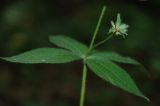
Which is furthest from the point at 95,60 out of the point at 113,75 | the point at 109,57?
the point at 109,57

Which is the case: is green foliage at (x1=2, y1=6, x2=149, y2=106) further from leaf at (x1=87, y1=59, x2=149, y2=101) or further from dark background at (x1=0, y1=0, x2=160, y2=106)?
dark background at (x1=0, y1=0, x2=160, y2=106)

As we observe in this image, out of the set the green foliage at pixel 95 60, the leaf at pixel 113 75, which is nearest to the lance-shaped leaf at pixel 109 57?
the green foliage at pixel 95 60

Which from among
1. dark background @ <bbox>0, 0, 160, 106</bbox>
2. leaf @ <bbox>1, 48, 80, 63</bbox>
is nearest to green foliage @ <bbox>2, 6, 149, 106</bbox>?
leaf @ <bbox>1, 48, 80, 63</bbox>

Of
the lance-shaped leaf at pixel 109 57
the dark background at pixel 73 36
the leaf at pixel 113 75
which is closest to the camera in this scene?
the leaf at pixel 113 75

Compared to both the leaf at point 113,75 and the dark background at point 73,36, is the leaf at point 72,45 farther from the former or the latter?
the dark background at point 73,36

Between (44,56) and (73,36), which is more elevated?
(73,36)

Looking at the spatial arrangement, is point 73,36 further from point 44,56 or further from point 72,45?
point 44,56

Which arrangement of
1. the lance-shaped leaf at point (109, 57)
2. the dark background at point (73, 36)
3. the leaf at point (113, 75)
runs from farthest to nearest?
the dark background at point (73, 36)
the lance-shaped leaf at point (109, 57)
the leaf at point (113, 75)
